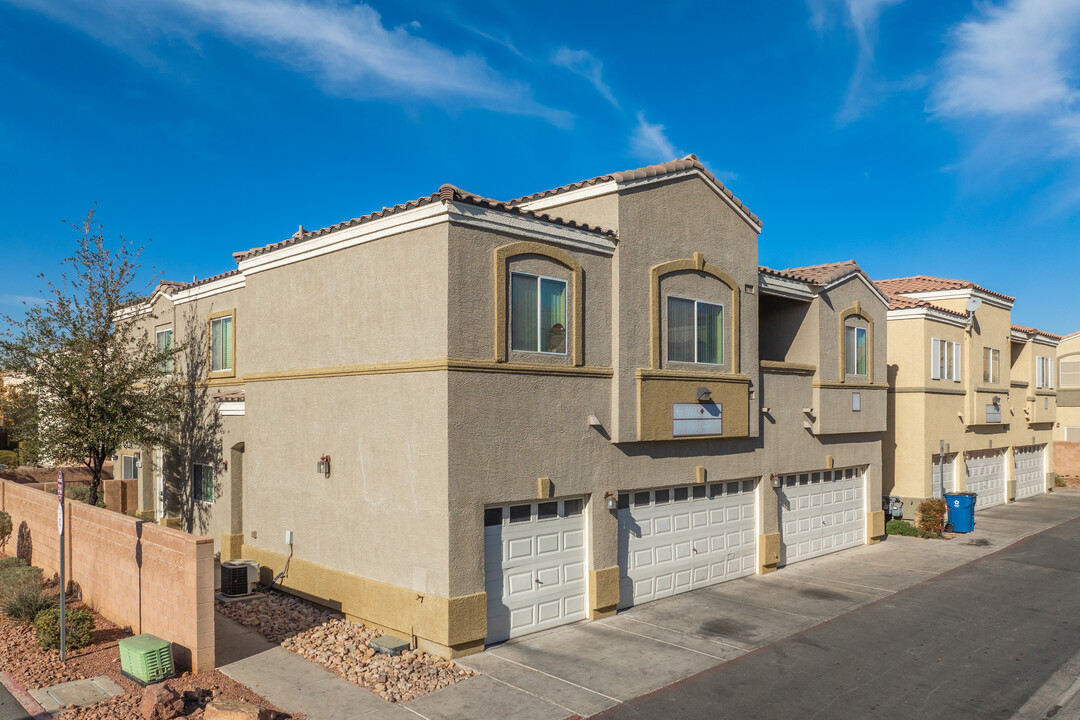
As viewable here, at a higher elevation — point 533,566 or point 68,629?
point 533,566

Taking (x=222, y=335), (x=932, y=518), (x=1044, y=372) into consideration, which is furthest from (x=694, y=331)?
(x=1044, y=372)

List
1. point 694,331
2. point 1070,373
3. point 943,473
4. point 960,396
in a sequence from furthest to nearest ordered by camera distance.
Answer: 1. point 1070,373
2. point 960,396
3. point 943,473
4. point 694,331

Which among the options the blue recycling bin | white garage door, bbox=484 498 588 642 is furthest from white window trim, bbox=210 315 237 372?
the blue recycling bin

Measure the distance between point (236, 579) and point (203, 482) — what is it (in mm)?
5318

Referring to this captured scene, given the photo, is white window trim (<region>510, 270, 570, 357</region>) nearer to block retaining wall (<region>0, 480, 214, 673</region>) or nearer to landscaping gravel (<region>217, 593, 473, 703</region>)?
landscaping gravel (<region>217, 593, 473, 703</region>)

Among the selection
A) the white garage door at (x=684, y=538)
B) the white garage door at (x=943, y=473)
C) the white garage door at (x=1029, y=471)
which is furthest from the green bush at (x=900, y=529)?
the white garage door at (x=1029, y=471)

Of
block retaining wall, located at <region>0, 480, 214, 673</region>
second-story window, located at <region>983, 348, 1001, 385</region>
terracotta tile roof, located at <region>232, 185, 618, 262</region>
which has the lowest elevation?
block retaining wall, located at <region>0, 480, 214, 673</region>

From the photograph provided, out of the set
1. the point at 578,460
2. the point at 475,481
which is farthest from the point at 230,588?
the point at 578,460

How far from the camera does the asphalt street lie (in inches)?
391

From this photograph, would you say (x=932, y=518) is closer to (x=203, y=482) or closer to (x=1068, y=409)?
(x=203, y=482)

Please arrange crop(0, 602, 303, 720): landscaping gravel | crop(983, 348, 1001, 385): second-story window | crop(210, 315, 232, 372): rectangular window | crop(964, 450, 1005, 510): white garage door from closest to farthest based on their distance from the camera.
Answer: crop(0, 602, 303, 720): landscaping gravel, crop(210, 315, 232, 372): rectangular window, crop(964, 450, 1005, 510): white garage door, crop(983, 348, 1001, 385): second-story window

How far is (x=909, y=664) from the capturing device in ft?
38.2

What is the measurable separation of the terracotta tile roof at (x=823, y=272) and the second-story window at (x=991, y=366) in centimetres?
1128

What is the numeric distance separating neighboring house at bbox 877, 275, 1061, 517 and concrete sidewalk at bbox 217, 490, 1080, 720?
6758mm
